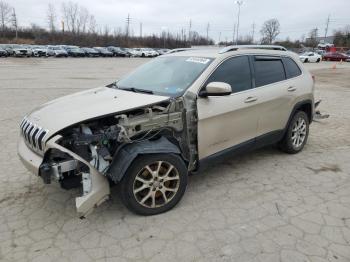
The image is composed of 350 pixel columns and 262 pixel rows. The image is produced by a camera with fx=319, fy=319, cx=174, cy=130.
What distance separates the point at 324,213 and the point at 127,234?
216cm

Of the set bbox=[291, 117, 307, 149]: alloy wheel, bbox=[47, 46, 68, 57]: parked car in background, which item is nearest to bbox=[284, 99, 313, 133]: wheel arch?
bbox=[291, 117, 307, 149]: alloy wheel

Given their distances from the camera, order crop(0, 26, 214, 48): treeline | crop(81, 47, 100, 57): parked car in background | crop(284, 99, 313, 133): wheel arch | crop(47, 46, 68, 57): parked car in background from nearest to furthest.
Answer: crop(284, 99, 313, 133): wheel arch
crop(47, 46, 68, 57): parked car in background
crop(81, 47, 100, 57): parked car in background
crop(0, 26, 214, 48): treeline

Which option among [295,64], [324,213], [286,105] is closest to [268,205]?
[324,213]

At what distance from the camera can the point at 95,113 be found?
10.5ft

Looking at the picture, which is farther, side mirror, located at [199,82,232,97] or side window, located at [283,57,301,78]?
side window, located at [283,57,301,78]

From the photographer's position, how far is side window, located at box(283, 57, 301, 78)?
5.15m

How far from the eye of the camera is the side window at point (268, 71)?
454 cm

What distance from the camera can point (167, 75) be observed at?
13.8 ft

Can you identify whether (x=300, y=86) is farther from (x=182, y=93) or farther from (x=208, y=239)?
(x=208, y=239)

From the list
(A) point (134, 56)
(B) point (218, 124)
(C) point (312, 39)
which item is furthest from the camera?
(C) point (312, 39)

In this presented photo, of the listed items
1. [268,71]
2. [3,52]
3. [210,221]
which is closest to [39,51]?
[3,52]

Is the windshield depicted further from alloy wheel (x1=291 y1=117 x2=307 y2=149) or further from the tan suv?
alloy wheel (x1=291 y1=117 x2=307 y2=149)

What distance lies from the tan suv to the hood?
0.4 inches

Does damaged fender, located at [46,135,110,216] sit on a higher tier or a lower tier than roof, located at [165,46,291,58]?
lower
